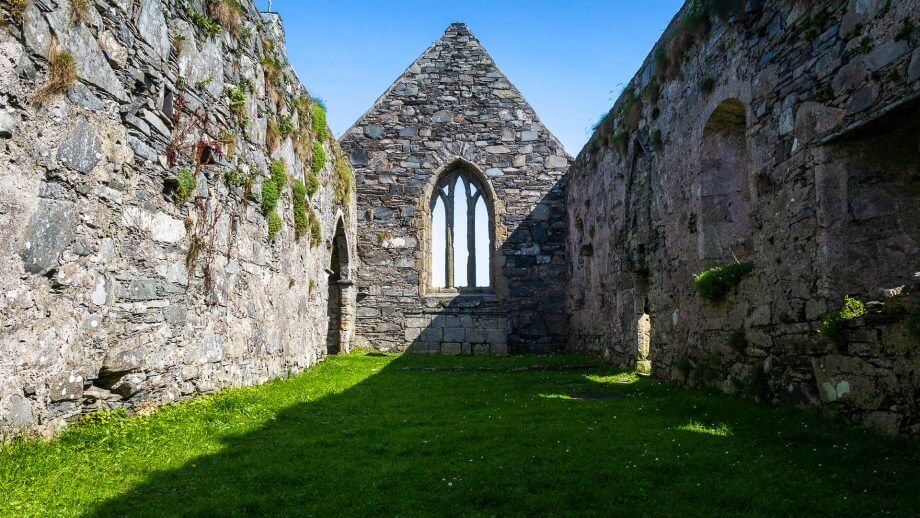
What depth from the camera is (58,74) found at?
14.3 ft

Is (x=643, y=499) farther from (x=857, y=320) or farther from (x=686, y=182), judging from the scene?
(x=686, y=182)

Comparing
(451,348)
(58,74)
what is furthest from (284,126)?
(451,348)

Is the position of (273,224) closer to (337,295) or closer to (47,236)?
(47,236)

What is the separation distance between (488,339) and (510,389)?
714 centimetres

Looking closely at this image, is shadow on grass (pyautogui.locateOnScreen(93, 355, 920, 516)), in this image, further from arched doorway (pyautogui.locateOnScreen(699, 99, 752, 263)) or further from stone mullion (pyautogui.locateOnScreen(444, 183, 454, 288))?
stone mullion (pyautogui.locateOnScreen(444, 183, 454, 288))

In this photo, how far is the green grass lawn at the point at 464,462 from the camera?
11.1 ft

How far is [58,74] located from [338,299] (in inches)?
441

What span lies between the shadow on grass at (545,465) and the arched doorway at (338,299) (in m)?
8.38

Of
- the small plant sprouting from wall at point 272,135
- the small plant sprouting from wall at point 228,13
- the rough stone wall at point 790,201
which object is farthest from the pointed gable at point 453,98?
the small plant sprouting from wall at point 228,13

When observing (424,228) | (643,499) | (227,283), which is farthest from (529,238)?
(643,499)

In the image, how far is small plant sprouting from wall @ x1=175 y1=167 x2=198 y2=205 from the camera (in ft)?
20.0

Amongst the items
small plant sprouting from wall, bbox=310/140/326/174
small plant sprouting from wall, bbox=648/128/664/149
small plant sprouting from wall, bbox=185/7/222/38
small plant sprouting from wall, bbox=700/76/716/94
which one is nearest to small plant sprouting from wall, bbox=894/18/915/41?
small plant sprouting from wall, bbox=700/76/716/94

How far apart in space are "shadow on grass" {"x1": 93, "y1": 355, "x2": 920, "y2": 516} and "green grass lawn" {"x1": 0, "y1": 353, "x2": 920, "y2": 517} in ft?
0.05

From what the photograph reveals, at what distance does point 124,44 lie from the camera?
5.23 m
